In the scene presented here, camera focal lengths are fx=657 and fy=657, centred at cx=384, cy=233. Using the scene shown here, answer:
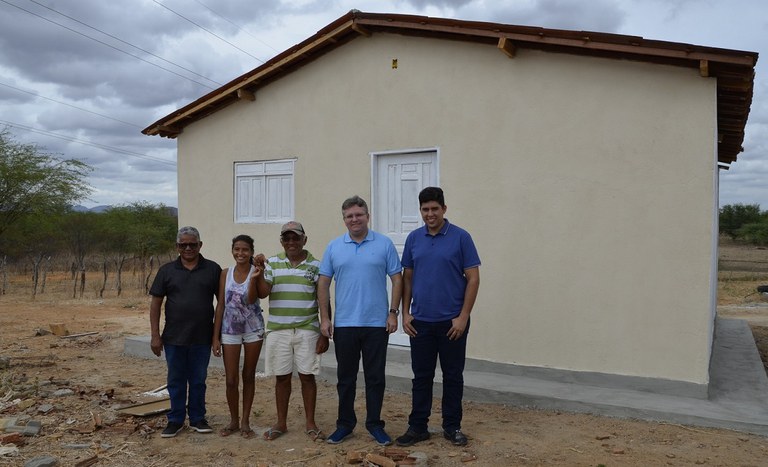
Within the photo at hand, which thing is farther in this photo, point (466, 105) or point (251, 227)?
point (251, 227)

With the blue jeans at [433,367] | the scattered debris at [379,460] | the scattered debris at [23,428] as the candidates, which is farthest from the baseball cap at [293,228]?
the scattered debris at [23,428]

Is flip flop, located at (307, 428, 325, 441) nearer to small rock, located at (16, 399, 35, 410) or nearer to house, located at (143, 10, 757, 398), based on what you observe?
house, located at (143, 10, 757, 398)

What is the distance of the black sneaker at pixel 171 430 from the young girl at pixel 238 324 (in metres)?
0.40

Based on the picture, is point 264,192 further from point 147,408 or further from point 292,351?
point 292,351

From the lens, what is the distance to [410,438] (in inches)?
200

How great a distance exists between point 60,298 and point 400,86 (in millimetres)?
15154

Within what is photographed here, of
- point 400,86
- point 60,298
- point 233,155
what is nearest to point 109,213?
point 60,298

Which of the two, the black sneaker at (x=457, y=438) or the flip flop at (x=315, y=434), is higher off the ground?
the black sneaker at (x=457, y=438)

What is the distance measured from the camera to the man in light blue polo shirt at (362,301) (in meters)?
4.94

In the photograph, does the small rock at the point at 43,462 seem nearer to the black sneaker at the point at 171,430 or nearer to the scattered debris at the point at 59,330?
the black sneaker at the point at 171,430

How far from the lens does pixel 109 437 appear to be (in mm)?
5551

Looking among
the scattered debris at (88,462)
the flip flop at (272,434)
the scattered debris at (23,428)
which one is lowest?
the scattered debris at (88,462)

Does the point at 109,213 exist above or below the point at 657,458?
above

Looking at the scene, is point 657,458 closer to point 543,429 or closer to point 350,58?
point 543,429
